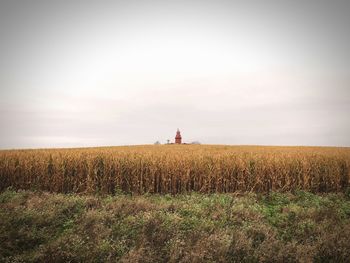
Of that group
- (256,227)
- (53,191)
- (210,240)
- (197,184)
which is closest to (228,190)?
(197,184)

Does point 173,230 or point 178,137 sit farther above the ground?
point 178,137

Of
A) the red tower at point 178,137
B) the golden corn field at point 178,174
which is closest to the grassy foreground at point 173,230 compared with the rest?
the golden corn field at point 178,174

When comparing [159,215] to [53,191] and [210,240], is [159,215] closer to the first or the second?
[210,240]

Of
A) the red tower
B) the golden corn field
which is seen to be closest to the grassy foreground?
the golden corn field

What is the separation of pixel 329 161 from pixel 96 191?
11.1 m

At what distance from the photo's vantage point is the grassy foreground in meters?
6.59

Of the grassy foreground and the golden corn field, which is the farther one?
the golden corn field

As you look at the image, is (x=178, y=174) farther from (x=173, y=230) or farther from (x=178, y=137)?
(x=178, y=137)

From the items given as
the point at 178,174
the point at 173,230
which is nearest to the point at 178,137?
the point at 178,174

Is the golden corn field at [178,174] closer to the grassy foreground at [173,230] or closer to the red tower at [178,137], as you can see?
the grassy foreground at [173,230]

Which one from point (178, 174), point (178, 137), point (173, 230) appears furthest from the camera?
point (178, 137)

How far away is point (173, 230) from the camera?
7770mm

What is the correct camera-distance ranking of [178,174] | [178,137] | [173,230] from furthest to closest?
[178,137]
[178,174]
[173,230]

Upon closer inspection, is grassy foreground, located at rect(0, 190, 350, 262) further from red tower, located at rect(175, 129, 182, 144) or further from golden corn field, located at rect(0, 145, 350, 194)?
red tower, located at rect(175, 129, 182, 144)
